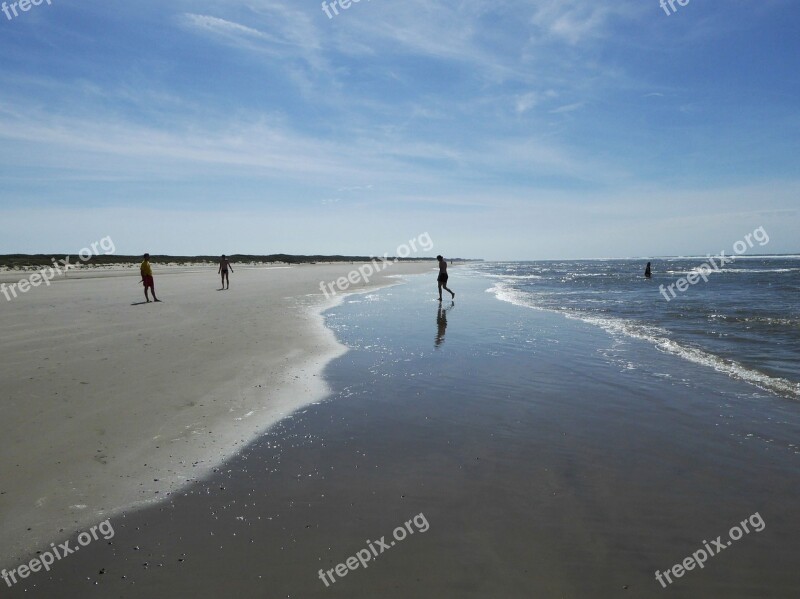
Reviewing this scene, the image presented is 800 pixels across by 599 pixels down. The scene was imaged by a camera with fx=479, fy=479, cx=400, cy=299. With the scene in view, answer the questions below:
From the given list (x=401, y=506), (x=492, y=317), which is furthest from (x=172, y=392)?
(x=492, y=317)

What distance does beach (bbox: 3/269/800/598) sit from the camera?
11.6ft

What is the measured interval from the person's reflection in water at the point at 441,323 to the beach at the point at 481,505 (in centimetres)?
483

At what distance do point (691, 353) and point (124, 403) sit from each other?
1243 cm

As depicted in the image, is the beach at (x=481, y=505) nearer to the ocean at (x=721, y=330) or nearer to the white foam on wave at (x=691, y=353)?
the white foam on wave at (x=691, y=353)

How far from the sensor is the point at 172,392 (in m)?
7.85

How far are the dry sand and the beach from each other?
1.22 feet

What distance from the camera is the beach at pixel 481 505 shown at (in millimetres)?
3523

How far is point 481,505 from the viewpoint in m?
4.52

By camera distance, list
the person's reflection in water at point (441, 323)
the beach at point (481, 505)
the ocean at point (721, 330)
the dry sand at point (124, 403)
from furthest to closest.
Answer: the person's reflection in water at point (441, 323) < the ocean at point (721, 330) < the dry sand at point (124, 403) < the beach at point (481, 505)

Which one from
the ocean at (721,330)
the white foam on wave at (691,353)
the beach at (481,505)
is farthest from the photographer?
the ocean at (721,330)

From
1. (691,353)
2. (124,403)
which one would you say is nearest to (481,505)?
(124,403)

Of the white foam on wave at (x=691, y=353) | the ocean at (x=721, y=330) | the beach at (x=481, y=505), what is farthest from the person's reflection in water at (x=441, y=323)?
the white foam on wave at (x=691, y=353)

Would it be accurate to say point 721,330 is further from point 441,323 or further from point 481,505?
point 481,505

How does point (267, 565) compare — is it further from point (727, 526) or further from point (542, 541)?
point (727, 526)
